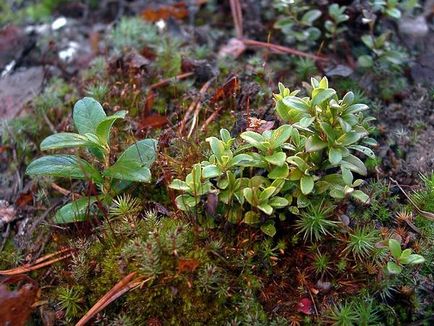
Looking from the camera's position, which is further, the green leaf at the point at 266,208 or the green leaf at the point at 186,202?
the green leaf at the point at 186,202

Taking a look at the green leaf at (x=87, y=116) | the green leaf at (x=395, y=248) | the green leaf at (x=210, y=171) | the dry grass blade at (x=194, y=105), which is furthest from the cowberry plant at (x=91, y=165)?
the green leaf at (x=395, y=248)

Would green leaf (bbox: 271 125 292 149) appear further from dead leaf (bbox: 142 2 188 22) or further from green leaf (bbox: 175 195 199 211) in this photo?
dead leaf (bbox: 142 2 188 22)

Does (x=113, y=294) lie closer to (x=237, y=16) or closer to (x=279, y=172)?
(x=279, y=172)

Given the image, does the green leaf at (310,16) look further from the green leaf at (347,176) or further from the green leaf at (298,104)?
the green leaf at (347,176)

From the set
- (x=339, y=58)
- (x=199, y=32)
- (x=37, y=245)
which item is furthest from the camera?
(x=199, y=32)

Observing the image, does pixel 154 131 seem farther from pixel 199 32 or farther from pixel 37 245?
pixel 199 32

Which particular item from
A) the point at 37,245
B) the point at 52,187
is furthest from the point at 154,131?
the point at 37,245

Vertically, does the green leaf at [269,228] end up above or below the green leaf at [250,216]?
below
